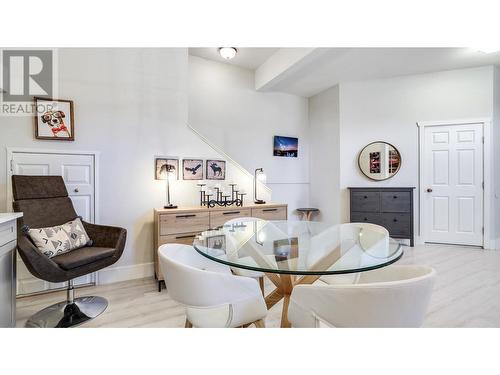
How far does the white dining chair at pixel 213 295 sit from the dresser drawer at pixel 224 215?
1.59 m

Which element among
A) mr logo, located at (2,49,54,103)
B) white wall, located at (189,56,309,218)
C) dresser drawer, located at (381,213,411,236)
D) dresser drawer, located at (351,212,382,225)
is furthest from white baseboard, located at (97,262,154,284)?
dresser drawer, located at (381,213,411,236)

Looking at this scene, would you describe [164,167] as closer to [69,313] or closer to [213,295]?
[69,313]

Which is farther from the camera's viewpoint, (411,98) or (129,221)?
(411,98)

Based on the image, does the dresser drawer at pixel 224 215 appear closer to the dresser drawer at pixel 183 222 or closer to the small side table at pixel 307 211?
the dresser drawer at pixel 183 222

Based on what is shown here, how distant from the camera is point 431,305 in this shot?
2.32m

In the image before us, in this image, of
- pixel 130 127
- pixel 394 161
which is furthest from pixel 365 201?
pixel 130 127

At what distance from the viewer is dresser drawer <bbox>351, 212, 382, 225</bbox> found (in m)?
4.58

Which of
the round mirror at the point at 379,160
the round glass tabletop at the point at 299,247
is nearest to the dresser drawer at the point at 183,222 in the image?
the round glass tabletop at the point at 299,247

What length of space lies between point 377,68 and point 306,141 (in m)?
1.92

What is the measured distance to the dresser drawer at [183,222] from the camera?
2838 millimetres

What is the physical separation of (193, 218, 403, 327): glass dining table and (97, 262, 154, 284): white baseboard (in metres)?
1.36
